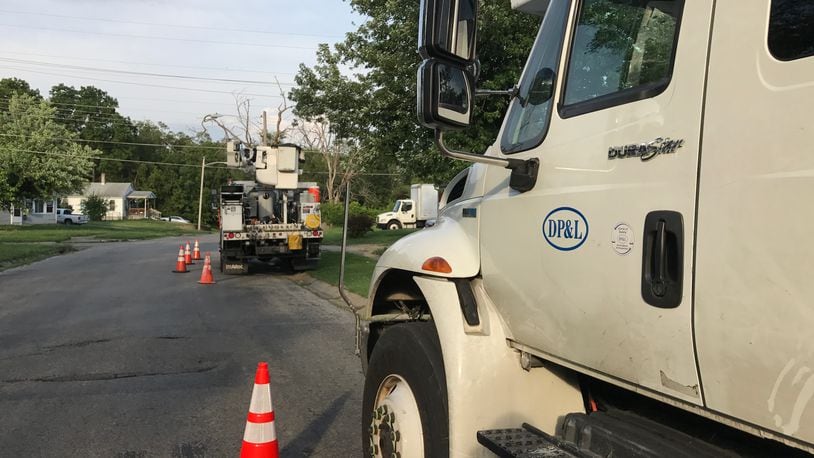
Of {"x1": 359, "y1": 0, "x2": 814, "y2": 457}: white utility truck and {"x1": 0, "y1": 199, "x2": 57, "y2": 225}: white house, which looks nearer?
{"x1": 359, "y1": 0, "x2": 814, "y2": 457}: white utility truck

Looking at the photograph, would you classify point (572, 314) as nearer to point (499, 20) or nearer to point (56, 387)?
point (56, 387)

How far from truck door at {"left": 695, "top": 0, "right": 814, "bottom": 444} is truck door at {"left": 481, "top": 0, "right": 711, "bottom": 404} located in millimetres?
68

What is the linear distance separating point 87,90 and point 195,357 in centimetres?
10653

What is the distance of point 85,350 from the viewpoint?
7297 millimetres

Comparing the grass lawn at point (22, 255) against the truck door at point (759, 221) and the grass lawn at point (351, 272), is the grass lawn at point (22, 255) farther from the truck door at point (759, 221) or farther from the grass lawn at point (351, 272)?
the truck door at point (759, 221)

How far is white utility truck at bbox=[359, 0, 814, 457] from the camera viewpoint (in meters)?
1.50

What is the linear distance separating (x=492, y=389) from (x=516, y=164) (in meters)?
0.90

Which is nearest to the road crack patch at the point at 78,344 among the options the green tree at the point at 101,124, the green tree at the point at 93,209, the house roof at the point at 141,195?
the green tree at the point at 93,209

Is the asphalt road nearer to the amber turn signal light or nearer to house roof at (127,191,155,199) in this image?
the amber turn signal light

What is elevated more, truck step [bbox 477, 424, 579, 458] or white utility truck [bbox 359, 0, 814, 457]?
white utility truck [bbox 359, 0, 814, 457]

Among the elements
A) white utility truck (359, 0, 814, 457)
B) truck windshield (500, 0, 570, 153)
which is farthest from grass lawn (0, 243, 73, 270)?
truck windshield (500, 0, 570, 153)

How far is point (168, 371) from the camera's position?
6414 millimetres

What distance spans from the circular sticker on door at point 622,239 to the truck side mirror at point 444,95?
713 millimetres

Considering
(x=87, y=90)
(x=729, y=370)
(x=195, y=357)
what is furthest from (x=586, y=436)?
(x=87, y=90)
